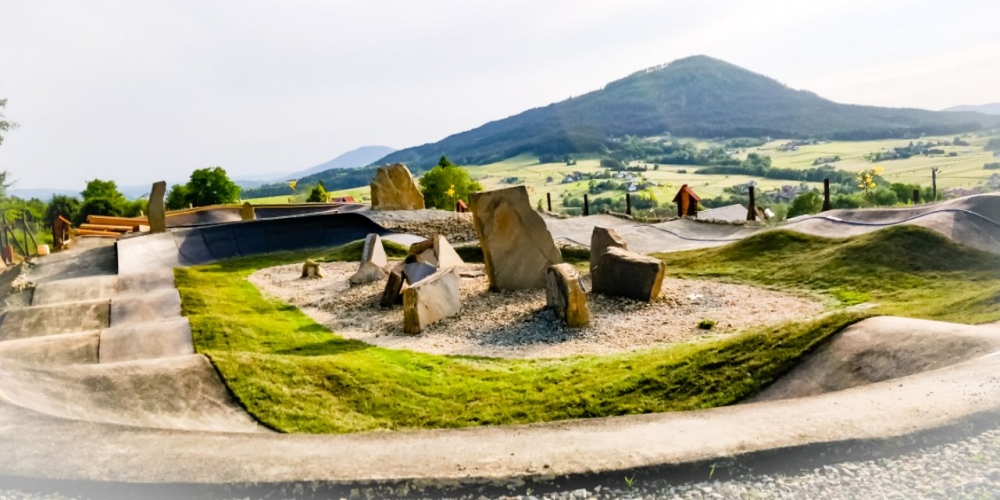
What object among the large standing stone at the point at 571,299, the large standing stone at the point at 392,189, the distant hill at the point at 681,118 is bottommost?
the large standing stone at the point at 571,299

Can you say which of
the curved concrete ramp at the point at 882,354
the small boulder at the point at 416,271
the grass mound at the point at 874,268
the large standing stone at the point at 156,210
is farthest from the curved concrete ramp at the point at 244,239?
the curved concrete ramp at the point at 882,354

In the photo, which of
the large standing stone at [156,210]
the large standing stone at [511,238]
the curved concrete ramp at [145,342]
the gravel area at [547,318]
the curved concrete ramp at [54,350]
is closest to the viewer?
the curved concrete ramp at [54,350]

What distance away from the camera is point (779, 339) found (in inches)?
300

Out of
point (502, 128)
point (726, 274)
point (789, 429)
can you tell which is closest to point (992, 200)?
point (726, 274)

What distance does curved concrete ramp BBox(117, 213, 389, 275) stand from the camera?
20.2 m

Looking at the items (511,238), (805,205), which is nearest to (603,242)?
(511,238)

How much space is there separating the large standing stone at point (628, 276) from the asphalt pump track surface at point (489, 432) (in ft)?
17.7

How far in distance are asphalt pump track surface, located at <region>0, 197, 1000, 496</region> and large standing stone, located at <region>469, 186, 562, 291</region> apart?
24.2 feet

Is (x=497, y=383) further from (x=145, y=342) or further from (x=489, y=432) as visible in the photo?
(x=145, y=342)

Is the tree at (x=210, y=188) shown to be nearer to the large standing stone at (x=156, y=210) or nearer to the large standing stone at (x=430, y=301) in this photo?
the large standing stone at (x=156, y=210)

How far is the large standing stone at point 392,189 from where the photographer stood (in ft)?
89.7

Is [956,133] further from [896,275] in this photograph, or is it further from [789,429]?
[789,429]

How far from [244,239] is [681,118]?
5310 inches

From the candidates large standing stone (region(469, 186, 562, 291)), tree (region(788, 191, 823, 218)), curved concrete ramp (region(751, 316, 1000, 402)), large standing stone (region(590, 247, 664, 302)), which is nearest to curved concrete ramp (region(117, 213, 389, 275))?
large standing stone (region(469, 186, 562, 291))
